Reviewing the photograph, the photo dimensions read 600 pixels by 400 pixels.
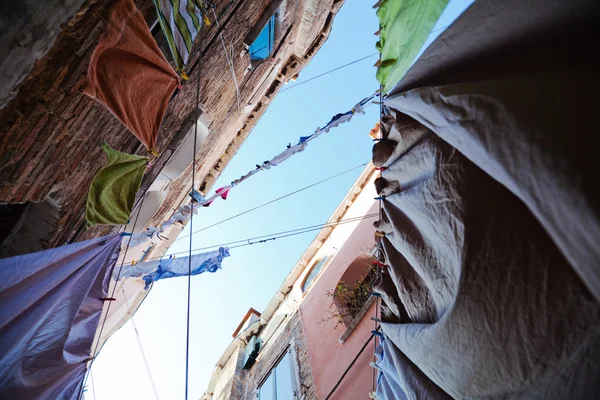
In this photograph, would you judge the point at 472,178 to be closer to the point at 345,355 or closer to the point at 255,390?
the point at 345,355

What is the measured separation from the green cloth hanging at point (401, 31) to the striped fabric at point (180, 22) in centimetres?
205

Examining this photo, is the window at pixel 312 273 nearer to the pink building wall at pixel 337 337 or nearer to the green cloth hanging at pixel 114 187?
the pink building wall at pixel 337 337

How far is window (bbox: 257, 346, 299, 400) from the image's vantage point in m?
6.37

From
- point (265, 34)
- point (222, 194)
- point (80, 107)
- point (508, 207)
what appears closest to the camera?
point (508, 207)

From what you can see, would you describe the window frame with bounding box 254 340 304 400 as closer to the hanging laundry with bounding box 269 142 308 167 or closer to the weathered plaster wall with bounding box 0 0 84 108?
the hanging laundry with bounding box 269 142 308 167

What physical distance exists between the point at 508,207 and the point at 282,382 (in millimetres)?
6717

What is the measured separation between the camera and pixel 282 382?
6988mm

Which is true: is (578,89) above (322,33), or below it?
below

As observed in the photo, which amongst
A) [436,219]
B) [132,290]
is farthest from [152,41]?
[132,290]

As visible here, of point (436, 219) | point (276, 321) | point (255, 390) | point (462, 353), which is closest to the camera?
point (462, 353)

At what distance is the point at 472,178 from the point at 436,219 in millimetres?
285

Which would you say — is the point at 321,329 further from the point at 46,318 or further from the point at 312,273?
the point at 46,318

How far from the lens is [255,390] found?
8258mm

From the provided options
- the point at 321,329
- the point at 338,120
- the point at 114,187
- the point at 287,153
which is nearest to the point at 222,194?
the point at 287,153
